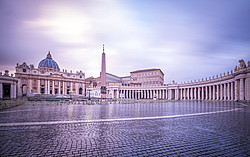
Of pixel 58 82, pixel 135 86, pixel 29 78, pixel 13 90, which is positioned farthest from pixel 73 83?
pixel 13 90

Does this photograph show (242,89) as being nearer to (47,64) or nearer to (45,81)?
(45,81)

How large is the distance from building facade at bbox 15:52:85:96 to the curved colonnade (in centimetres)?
3024

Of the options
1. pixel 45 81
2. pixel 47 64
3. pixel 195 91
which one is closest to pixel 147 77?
pixel 195 91

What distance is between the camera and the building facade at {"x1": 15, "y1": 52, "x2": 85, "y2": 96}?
81.2m

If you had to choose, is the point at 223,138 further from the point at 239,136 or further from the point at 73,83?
the point at 73,83

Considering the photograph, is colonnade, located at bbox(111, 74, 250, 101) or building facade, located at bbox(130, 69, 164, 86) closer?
colonnade, located at bbox(111, 74, 250, 101)

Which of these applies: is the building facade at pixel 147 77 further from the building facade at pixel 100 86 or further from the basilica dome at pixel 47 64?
the basilica dome at pixel 47 64

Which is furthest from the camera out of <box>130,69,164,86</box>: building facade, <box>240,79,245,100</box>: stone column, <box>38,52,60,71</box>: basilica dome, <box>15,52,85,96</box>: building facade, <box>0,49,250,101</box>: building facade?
<box>38,52,60,71</box>: basilica dome

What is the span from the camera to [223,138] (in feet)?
19.7

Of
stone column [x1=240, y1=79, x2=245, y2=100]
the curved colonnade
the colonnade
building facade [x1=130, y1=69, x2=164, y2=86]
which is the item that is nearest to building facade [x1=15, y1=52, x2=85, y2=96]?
the curved colonnade

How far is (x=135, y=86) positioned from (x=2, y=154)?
89.6 meters

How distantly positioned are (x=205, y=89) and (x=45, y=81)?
8845cm

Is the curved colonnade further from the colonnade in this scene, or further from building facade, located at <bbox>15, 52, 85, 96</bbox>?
building facade, located at <bbox>15, 52, 85, 96</bbox>

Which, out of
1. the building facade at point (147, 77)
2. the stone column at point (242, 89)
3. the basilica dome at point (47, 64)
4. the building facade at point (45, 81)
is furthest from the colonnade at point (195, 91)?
the basilica dome at point (47, 64)
